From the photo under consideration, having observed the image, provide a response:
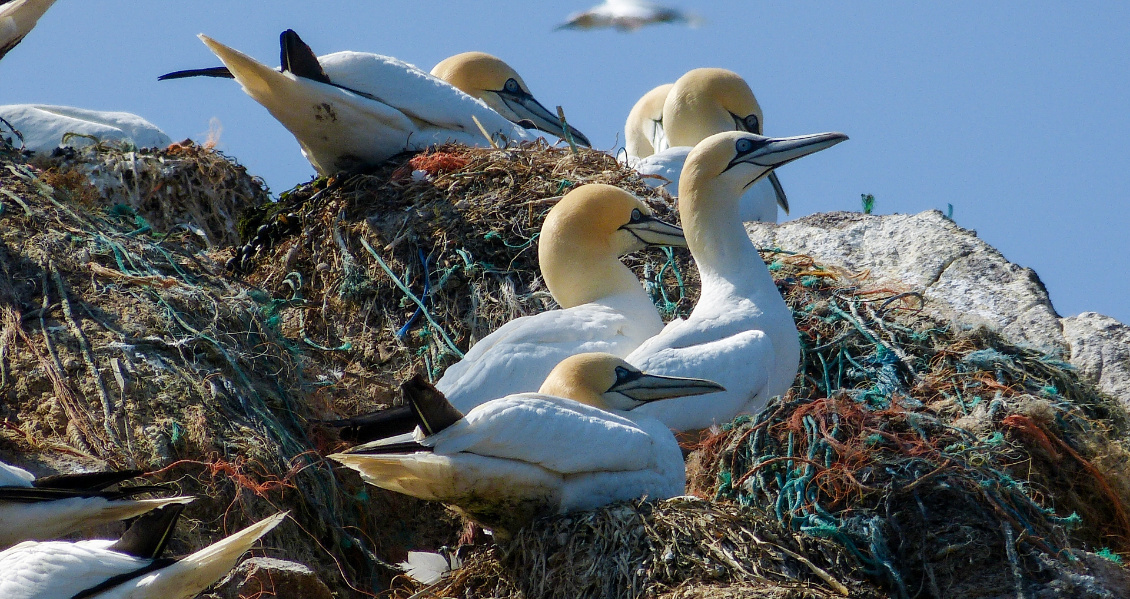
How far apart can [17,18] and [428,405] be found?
15.3 feet

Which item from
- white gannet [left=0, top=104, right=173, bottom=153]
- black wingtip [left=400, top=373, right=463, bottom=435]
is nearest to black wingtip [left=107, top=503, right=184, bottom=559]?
black wingtip [left=400, top=373, right=463, bottom=435]

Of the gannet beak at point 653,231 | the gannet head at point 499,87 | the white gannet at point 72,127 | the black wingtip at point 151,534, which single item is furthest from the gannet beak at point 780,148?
the white gannet at point 72,127

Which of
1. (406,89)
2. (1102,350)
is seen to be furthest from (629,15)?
(1102,350)

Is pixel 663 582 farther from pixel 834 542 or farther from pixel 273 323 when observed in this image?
pixel 273 323

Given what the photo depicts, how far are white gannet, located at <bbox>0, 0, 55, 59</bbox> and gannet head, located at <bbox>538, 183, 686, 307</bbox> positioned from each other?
3.29 m

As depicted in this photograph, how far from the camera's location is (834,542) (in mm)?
5273

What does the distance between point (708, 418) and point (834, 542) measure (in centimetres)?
79

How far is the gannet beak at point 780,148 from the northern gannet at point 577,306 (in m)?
0.56

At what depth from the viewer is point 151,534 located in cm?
430

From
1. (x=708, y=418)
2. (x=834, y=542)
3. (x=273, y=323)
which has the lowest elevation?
(x=834, y=542)

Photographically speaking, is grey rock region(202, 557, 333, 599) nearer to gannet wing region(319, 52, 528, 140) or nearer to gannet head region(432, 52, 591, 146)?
gannet wing region(319, 52, 528, 140)

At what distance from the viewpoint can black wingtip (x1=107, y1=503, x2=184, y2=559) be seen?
4301 millimetres

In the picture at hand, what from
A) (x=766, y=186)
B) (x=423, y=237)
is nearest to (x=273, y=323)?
(x=423, y=237)

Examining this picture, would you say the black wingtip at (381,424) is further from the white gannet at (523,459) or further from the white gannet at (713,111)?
the white gannet at (713,111)
